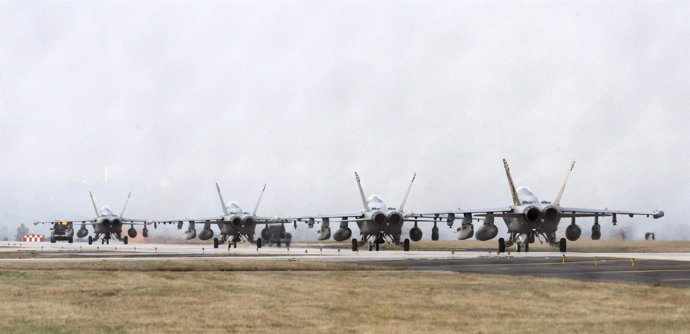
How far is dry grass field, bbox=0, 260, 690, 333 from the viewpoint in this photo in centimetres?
1570

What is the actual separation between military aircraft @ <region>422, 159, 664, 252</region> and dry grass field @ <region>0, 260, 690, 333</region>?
32.3m

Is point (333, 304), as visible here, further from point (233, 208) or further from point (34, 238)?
point (34, 238)

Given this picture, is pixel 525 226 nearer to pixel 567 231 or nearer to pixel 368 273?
pixel 567 231

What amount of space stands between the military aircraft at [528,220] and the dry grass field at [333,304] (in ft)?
106

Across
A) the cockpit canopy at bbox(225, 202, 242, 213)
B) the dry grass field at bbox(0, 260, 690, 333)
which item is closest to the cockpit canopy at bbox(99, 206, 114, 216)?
the cockpit canopy at bbox(225, 202, 242, 213)

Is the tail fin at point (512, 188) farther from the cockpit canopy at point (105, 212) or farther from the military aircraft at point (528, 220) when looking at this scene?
the cockpit canopy at point (105, 212)

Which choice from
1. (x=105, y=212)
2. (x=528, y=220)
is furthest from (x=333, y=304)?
(x=105, y=212)

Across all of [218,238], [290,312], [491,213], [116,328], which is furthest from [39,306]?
[218,238]

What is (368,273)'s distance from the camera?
30844mm

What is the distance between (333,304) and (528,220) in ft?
141

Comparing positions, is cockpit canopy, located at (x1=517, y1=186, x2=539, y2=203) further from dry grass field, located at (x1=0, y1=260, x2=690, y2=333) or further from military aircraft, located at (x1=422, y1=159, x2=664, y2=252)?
dry grass field, located at (x1=0, y1=260, x2=690, y2=333)

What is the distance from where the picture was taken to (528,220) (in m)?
60.0

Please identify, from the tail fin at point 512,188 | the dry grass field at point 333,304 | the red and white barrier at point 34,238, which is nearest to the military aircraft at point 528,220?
the tail fin at point 512,188

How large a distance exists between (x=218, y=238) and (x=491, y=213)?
103 ft
